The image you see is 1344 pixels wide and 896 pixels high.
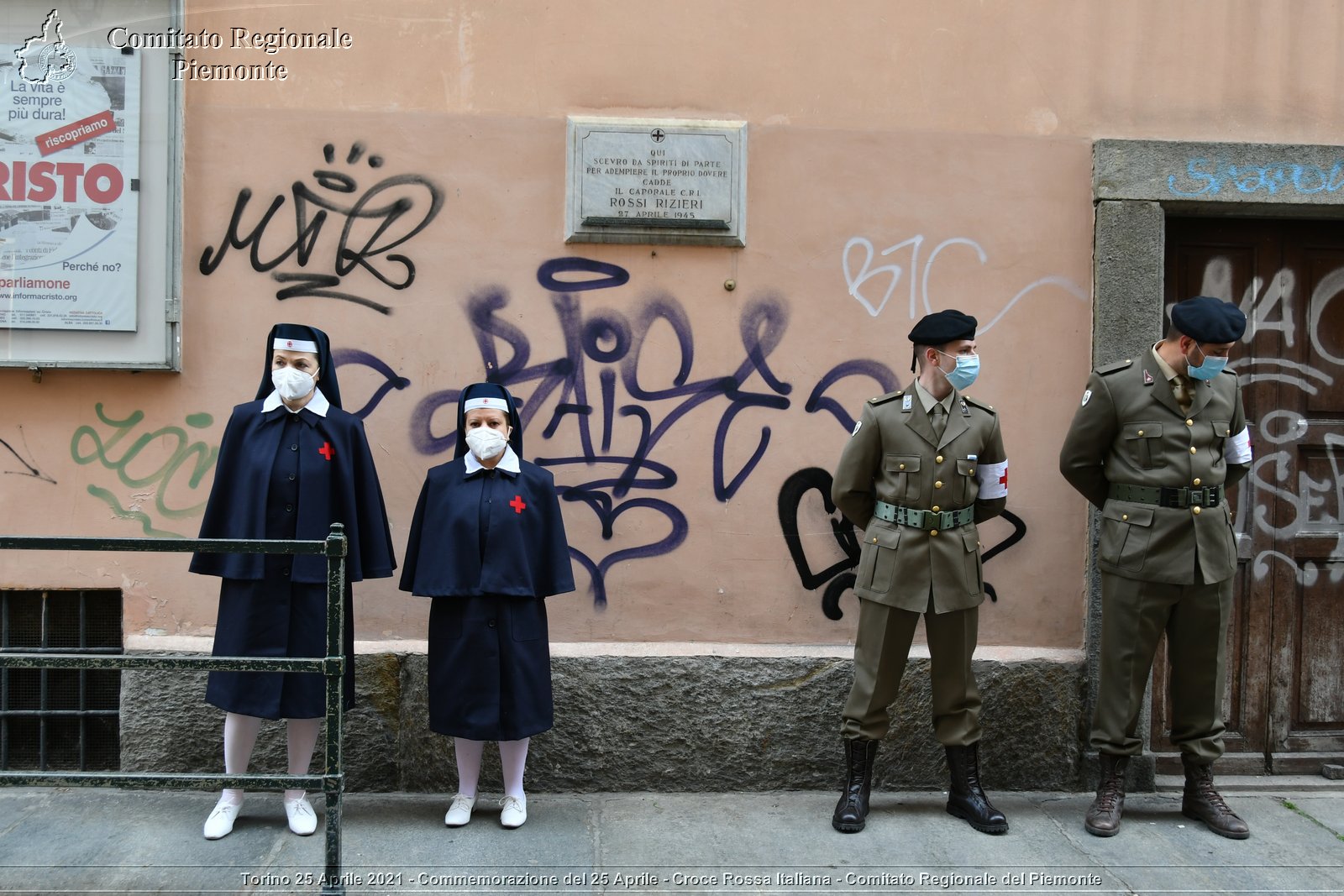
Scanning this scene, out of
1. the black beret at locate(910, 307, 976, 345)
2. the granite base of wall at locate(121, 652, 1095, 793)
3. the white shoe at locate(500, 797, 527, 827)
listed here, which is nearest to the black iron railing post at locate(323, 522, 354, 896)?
the white shoe at locate(500, 797, 527, 827)

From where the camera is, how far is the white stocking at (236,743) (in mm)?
3982

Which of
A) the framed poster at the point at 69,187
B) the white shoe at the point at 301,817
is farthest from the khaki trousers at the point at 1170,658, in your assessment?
the framed poster at the point at 69,187

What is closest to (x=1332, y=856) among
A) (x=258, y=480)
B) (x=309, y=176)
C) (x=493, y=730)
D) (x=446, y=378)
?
(x=493, y=730)

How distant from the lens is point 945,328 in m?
4.02

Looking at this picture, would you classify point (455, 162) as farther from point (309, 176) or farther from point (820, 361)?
point (820, 361)

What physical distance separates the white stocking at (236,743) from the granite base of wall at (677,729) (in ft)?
1.25

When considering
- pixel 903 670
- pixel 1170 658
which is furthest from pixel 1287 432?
pixel 903 670

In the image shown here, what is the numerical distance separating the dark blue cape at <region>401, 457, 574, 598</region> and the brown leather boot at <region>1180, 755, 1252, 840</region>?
96.7 inches

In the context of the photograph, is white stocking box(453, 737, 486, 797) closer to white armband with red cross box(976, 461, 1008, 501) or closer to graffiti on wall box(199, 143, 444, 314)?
graffiti on wall box(199, 143, 444, 314)

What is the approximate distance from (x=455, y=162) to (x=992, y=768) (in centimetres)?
328

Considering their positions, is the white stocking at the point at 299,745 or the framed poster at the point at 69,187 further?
the framed poster at the point at 69,187

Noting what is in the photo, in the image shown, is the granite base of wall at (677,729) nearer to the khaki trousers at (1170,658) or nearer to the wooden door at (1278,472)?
the khaki trousers at (1170,658)

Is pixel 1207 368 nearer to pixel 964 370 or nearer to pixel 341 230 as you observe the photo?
pixel 964 370

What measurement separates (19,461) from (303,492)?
138 cm
